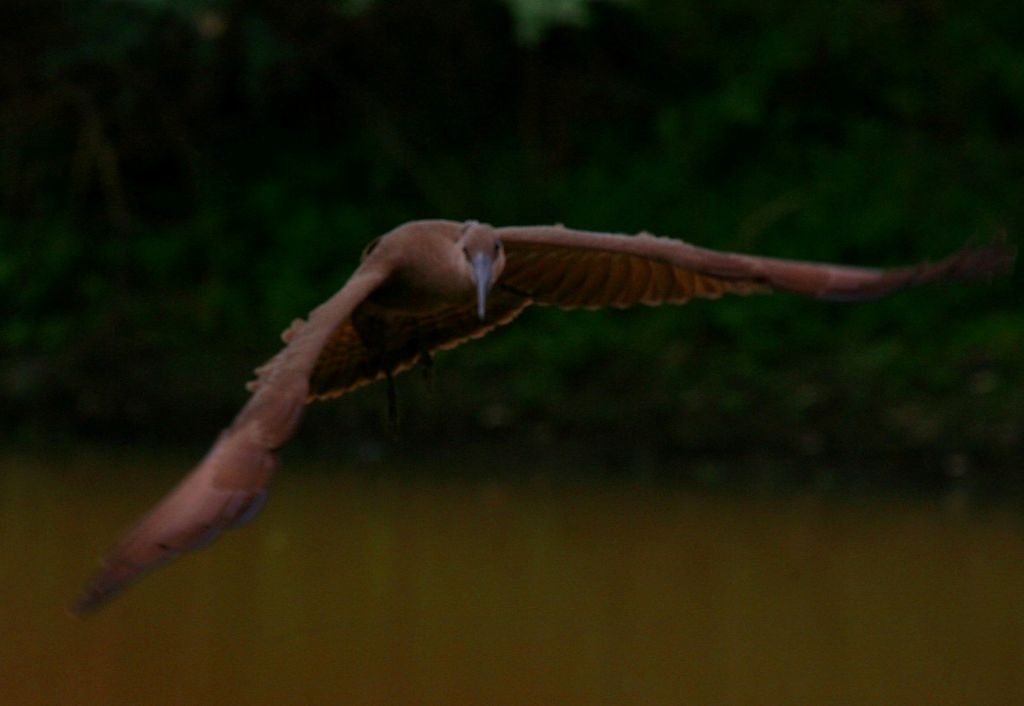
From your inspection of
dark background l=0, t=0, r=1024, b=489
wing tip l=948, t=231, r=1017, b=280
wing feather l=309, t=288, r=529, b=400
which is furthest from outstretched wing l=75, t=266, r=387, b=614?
dark background l=0, t=0, r=1024, b=489

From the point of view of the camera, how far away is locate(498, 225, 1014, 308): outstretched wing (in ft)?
14.3

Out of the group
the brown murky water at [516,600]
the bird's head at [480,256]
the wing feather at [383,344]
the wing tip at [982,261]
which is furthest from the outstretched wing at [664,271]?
the brown murky water at [516,600]

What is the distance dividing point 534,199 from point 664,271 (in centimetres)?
601

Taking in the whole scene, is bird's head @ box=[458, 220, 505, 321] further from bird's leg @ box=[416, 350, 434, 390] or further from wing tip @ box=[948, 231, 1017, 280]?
wing tip @ box=[948, 231, 1017, 280]

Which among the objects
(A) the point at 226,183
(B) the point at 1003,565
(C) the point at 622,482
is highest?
(A) the point at 226,183

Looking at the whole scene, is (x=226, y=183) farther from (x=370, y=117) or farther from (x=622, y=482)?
(x=622, y=482)

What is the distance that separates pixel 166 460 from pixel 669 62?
12.9ft

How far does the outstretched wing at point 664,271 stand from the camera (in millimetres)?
4348

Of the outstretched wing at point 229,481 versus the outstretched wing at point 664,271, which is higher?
the outstretched wing at point 664,271

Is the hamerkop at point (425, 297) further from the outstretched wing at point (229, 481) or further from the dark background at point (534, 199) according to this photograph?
the dark background at point (534, 199)

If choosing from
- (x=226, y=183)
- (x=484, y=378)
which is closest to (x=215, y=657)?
(x=484, y=378)

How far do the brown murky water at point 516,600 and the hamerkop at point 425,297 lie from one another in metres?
1.83

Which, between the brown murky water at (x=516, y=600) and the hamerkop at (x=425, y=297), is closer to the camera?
the hamerkop at (x=425, y=297)

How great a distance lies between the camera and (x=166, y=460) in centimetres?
916
